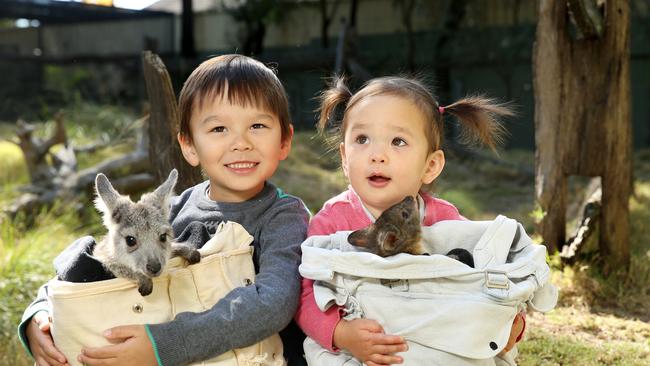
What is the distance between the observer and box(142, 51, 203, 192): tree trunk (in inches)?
172

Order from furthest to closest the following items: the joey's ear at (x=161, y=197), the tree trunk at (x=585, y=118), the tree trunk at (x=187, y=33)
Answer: the tree trunk at (x=187, y=33) → the tree trunk at (x=585, y=118) → the joey's ear at (x=161, y=197)

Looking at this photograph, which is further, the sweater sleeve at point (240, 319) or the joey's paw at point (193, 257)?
the joey's paw at point (193, 257)

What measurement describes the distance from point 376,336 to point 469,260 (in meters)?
0.43

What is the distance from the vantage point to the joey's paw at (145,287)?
2453mm

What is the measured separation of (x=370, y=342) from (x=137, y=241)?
82 centimetres

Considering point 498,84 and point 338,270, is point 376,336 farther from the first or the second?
point 498,84

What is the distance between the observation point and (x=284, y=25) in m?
14.0

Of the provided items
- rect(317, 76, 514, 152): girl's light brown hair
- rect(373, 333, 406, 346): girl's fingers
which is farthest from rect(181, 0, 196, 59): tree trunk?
rect(373, 333, 406, 346): girl's fingers

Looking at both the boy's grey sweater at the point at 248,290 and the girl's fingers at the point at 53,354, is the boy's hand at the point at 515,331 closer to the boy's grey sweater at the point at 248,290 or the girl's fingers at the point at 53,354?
the boy's grey sweater at the point at 248,290

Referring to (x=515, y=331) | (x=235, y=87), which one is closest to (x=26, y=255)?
(x=235, y=87)

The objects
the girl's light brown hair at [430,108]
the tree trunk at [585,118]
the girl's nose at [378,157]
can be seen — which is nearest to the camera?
the girl's nose at [378,157]

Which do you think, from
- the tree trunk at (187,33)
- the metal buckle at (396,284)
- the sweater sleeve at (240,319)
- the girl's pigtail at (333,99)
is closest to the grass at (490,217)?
the girl's pigtail at (333,99)

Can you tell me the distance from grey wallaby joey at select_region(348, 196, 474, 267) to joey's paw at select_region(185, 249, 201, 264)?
20.6 inches

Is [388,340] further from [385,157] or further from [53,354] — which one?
[53,354]
